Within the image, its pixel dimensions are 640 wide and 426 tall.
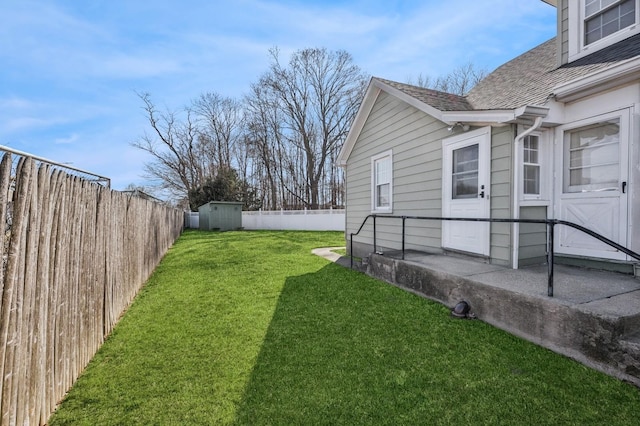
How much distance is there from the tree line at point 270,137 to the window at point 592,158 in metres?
20.8

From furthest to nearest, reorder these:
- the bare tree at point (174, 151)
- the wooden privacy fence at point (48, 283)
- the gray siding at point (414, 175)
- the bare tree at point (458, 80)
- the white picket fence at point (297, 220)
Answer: the bare tree at point (174, 151), the bare tree at point (458, 80), the white picket fence at point (297, 220), the gray siding at point (414, 175), the wooden privacy fence at point (48, 283)

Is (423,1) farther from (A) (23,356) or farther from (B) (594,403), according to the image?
(A) (23,356)

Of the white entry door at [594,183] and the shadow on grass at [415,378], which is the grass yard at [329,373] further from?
the white entry door at [594,183]

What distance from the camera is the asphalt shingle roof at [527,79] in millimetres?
3971

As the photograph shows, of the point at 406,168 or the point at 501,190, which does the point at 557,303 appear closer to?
the point at 501,190

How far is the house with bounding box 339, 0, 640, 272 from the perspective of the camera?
371cm

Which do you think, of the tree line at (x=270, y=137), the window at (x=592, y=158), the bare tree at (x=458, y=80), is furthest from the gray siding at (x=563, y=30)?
the tree line at (x=270, y=137)

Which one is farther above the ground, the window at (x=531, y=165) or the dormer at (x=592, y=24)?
the dormer at (x=592, y=24)

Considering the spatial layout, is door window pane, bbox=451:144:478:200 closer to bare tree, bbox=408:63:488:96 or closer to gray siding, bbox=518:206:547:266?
gray siding, bbox=518:206:547:266

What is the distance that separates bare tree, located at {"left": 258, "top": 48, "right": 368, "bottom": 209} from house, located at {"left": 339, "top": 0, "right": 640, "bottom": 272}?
19.5 m

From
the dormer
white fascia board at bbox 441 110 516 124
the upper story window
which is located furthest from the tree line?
white fascia board at bbox 441 110 516 124

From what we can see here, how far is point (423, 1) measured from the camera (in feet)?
21.9

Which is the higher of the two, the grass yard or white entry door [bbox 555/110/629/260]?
white entry door [bbox 555/110/629/260]

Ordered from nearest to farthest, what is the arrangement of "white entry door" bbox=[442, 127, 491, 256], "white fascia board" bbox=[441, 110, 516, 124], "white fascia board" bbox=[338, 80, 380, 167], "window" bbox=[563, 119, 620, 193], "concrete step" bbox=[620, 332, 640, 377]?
"concrete step" bbox=[620, 332, 640, 377] → "window" bbox=[563, 119, 620, 193] → "white fascia board" bbox=[441, 110, 516, 124] → "white entry door" bbox=[442, 127, 491, 256] → "white fascia board" bbox=[338, 80, 380, 167]
